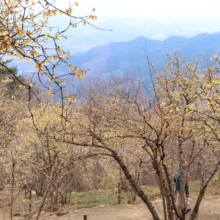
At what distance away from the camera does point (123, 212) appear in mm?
11500

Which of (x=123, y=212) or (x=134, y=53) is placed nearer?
(x=123, y=212)

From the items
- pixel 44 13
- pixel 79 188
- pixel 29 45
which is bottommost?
pixel 79 188

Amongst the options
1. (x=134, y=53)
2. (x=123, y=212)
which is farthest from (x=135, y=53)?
(x=123, y=212)

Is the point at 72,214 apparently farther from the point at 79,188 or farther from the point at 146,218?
the point at 79,188

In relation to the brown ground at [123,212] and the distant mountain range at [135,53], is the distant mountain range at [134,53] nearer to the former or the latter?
the distant mountain range at [135,53]

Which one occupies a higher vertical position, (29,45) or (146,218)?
(29,45)

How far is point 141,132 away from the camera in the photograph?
16.3 ft

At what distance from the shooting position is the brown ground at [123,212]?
9.90 m

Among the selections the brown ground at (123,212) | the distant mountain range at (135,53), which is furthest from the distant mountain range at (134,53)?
the brown ground at (123,212)

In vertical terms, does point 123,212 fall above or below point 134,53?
below

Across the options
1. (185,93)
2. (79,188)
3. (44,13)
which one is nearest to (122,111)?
(185,93)

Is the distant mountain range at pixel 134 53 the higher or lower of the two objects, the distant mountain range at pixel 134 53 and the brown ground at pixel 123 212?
the higher

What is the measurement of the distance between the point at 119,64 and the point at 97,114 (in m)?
88.8

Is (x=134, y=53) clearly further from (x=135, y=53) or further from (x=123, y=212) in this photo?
(x=123, y=212)
